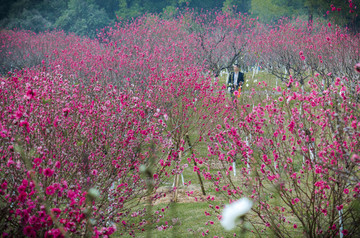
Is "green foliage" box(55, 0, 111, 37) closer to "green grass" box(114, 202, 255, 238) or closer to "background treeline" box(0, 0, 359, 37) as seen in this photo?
"background treeline" box(0, 0, 359, 37)

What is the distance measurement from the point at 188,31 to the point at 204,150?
20860mm

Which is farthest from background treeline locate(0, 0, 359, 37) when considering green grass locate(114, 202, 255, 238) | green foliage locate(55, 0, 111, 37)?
green grass locate(114, 202, 255, 238)

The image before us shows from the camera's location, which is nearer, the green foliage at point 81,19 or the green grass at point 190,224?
the green grass at point 190,224

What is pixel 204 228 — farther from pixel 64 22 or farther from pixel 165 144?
pixel 64 22

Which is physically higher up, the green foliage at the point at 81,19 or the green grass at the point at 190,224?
the green foliage at the point at 81,19

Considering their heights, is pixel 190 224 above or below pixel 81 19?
below

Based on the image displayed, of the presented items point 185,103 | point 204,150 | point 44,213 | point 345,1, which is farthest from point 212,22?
point 44,213

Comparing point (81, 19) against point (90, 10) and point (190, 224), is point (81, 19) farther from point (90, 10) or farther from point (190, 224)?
point (190, 224)

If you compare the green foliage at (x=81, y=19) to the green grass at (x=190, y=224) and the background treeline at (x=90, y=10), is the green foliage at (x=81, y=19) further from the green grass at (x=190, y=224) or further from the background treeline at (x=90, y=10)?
the green grass at (x=190, y=224)

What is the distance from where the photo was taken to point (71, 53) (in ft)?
74.2

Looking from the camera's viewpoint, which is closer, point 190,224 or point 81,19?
point 190,224

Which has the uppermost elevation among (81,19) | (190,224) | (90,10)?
(90,10)

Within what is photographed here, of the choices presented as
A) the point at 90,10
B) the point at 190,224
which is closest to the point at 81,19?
the point at 90,10

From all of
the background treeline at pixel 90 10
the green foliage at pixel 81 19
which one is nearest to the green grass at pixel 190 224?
the background treeline at pixel 90 10
